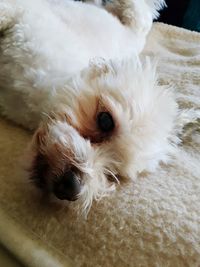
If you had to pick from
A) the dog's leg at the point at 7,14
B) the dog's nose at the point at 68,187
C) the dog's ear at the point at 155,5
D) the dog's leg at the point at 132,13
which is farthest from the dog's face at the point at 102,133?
the dog's ear at the point at 155,5

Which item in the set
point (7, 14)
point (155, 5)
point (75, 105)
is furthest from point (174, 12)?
point (75, 105)

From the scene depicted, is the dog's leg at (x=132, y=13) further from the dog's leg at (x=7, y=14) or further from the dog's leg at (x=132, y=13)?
the dog's leg at (x=7, y=14)

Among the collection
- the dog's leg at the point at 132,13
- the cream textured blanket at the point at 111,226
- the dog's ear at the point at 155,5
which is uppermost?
the dog's ear at the point at 155,5

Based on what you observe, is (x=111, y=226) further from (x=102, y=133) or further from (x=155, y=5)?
(x=155, y=5)

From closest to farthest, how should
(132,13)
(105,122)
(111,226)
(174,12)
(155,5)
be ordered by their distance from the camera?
(111,226) → (105,122) → (132,13) → (155,5) → (174,12)

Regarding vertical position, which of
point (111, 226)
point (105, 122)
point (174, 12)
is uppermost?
point (174, 12)

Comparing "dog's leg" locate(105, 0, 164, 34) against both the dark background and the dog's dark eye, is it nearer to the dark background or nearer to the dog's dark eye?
the dark background
